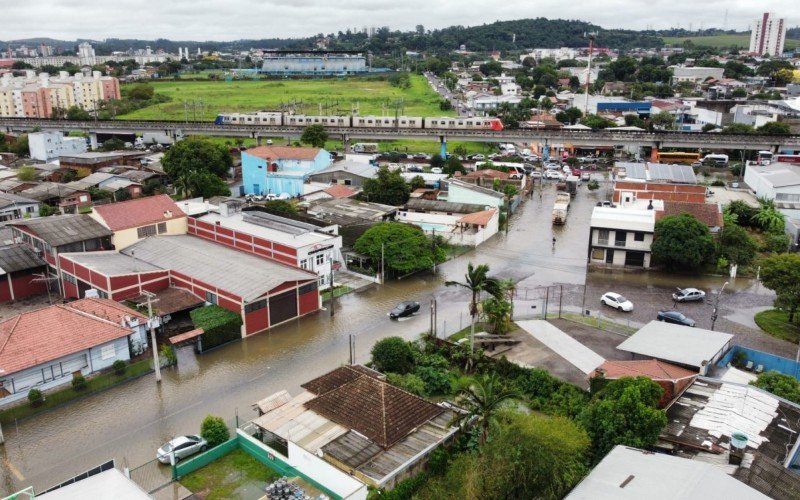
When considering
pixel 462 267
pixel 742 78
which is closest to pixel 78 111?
pixel 462 267

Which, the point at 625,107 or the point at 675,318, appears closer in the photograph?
the point at 675,318

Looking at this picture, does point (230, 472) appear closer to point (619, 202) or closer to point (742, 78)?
point (619, 202)

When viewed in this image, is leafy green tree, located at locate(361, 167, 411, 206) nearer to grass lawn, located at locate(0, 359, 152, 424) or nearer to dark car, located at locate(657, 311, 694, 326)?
dark car, located at locate(657, 311, 694, 326)

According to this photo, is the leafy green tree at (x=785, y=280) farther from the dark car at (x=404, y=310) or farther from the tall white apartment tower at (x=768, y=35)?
the tall white apartment tower at (x=768, y=35)

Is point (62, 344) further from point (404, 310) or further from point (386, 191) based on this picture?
point (386, 191)

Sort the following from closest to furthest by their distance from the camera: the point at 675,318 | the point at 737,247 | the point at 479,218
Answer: the point at 675,318, the point at 737,247, the point at 479,218

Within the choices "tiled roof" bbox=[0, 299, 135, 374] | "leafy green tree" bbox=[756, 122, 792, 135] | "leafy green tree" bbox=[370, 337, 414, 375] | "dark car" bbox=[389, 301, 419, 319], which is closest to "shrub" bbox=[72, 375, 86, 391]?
"tiled roof" bbox=[0, 299, 135, 374]

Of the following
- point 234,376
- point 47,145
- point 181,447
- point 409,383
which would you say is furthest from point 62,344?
point 47,145
